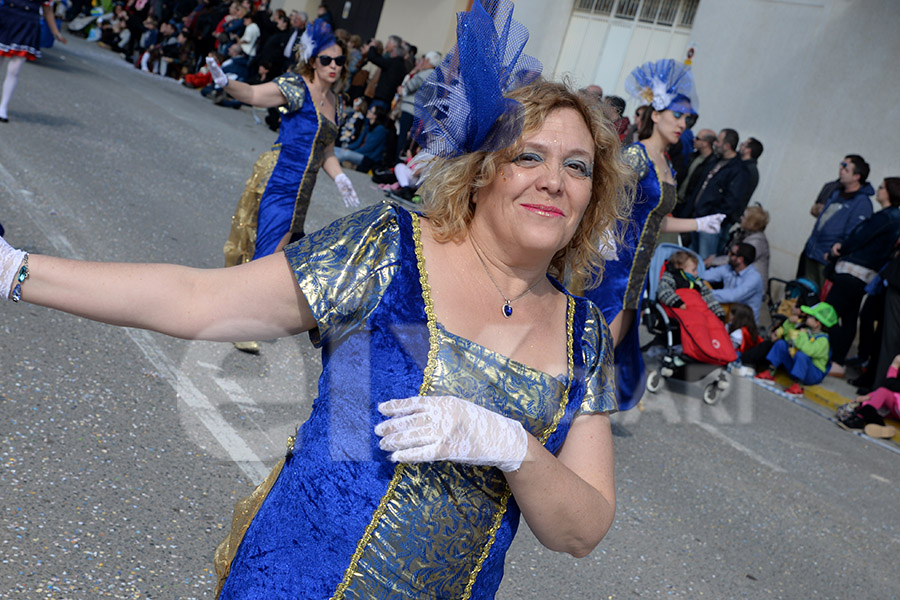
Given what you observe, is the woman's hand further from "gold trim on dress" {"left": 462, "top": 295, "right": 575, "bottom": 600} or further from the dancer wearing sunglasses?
"gold trim on dress" {"left": 462, "top": 295, "right": 575, "bottom": 600}

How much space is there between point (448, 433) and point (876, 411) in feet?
24.8

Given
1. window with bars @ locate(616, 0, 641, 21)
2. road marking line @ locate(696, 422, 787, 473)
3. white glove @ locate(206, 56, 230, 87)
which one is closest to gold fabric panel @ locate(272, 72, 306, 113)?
white glove @ locate(206, 56, 230, 87)

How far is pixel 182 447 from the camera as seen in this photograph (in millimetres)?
3961

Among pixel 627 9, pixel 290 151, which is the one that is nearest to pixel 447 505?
pixel 290 151

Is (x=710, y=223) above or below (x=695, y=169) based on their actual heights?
below

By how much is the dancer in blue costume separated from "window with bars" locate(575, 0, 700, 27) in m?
10.8

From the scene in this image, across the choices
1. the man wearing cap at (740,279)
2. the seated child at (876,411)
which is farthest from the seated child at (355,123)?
the seated child at (876,411)

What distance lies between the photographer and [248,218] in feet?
18.7

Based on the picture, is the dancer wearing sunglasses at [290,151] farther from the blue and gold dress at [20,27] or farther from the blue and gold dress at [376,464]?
the blue and gold dress at [20,27]

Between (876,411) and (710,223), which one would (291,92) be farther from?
(876,411)

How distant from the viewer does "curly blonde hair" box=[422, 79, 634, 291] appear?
78.4 inches

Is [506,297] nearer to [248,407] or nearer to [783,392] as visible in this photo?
[248,407]

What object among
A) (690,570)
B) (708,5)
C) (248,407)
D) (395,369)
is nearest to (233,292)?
(395,369)

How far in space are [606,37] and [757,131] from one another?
5.11 meters
